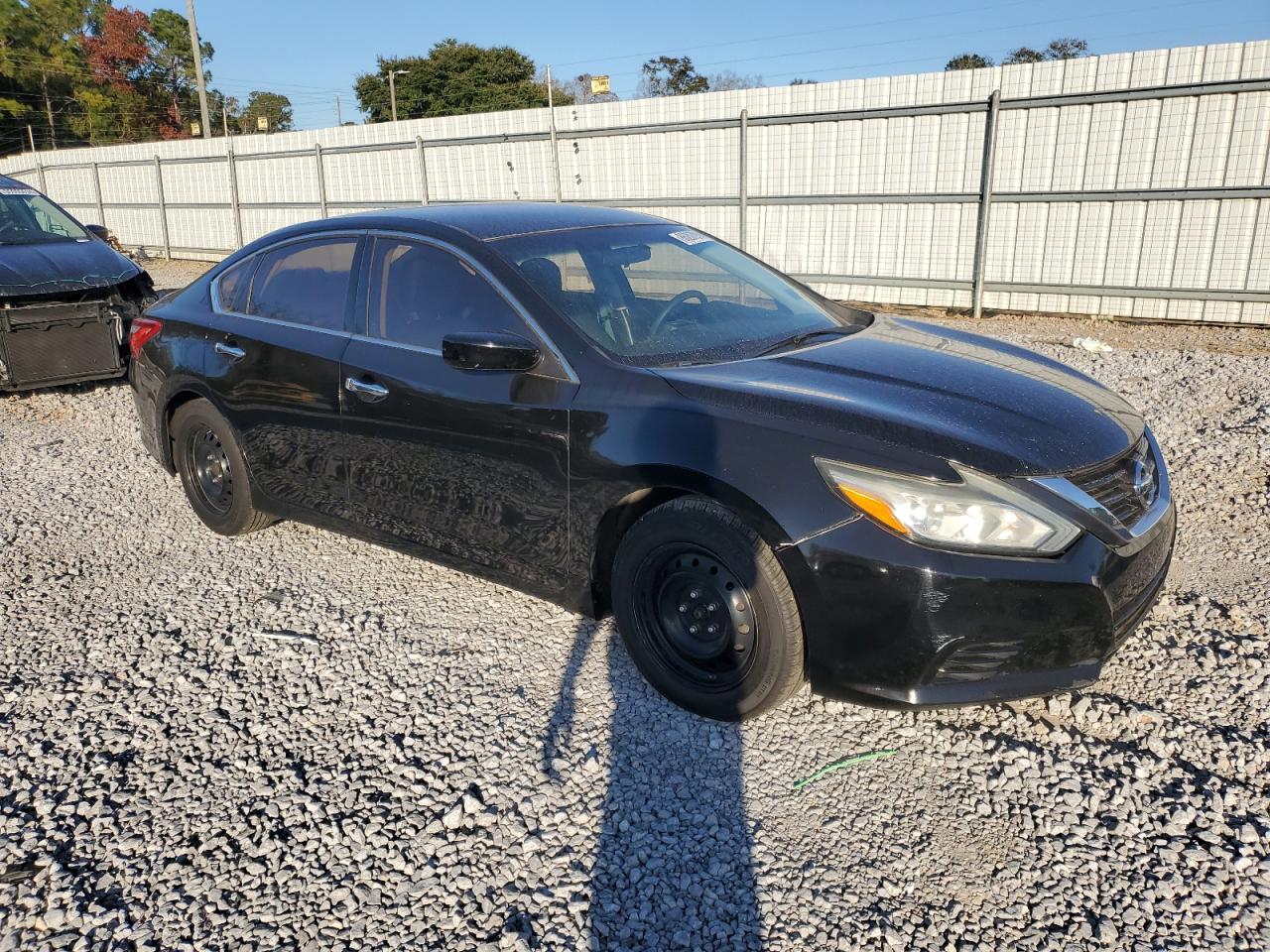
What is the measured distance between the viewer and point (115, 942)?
225 cm

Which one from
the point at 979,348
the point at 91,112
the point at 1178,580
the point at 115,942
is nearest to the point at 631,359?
the point at 979,348

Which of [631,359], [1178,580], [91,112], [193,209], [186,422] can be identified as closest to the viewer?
[631,359]

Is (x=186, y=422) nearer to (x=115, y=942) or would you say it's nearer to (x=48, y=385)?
(x=115, y=942)

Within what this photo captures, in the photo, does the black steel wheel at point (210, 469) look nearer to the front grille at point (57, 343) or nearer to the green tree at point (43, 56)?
the front grille at point (57, 343)

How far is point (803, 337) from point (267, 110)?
82425 millimetres

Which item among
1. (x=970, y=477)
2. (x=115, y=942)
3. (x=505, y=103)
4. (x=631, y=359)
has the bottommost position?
(x=115, y=942)

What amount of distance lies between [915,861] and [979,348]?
7.17 ft

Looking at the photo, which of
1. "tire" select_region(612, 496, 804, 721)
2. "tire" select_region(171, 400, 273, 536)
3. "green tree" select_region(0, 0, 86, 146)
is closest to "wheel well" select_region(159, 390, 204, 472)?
"tire" select_region(171, 400, 273, 536)

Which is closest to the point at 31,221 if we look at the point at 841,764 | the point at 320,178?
the point at 841,764

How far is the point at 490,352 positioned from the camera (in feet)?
10.8

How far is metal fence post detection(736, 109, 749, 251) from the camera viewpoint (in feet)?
40.4

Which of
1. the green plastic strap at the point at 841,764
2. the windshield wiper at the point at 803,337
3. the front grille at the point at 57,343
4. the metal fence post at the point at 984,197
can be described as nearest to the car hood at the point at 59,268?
the front grille at the point at 57,343

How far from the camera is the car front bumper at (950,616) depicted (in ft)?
8.56

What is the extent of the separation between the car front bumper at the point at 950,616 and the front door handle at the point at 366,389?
1914mm
